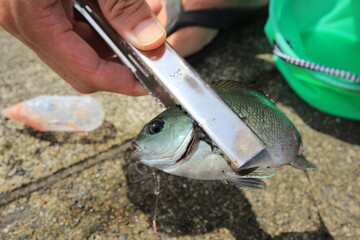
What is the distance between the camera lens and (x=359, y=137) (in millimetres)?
1926

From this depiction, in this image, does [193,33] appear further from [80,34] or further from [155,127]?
[155,127]

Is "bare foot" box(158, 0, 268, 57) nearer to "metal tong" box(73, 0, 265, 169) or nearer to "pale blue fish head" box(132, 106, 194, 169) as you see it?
"metal tong" box(73, 0, 265, 169)

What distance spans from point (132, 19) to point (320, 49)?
4.88 ft

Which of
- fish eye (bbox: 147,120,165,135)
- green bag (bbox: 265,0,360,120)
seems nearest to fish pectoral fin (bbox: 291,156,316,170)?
fish eye (bbox: 147,120,165,135)

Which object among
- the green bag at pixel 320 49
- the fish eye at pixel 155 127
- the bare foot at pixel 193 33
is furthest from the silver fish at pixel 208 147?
the bare foot at pixel 193 33

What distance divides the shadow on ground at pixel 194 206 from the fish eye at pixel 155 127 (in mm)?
483

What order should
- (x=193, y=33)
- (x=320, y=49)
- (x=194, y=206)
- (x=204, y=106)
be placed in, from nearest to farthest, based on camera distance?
(x=204, y=106) < (x=194, y=206) < (x=193, y=33) < (x=320, y=49)

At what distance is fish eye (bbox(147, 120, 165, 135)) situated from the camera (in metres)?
1.18

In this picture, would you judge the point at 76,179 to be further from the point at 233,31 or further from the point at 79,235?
the point at 233,31

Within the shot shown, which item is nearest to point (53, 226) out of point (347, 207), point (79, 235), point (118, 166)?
point (79, 235)

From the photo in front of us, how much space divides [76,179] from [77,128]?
11.8 inches

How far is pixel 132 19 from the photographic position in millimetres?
1290

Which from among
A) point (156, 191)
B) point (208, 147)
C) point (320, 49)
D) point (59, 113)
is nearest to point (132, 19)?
point (208, 147)

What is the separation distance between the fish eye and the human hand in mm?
262
